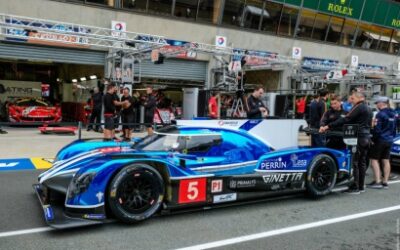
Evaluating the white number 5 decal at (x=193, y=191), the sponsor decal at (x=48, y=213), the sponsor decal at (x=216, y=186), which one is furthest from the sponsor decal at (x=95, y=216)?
the sponsor decal at (x=216, y=186)

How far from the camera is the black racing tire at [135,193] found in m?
4.66

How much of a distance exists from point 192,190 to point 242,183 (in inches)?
31.1

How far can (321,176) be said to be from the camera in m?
6.44

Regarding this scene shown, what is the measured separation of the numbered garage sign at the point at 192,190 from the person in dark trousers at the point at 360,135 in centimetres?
302

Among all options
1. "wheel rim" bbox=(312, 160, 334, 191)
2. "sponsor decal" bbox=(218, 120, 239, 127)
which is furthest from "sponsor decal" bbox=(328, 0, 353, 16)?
"wheel rim" bbox=(312, 160, 334, 191)

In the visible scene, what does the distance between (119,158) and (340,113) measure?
14.1 feet

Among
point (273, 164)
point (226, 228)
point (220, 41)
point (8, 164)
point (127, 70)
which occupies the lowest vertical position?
point (8, 164)

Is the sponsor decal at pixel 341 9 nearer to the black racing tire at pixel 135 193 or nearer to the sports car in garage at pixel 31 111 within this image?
the sports car in garage at pixel 31 111

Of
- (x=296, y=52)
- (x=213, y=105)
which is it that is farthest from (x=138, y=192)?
(x=296, y=52)

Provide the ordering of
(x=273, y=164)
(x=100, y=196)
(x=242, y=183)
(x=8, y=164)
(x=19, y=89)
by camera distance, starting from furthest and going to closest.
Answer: (x=19, y=89)
(x=8, y=164)
(x=273, y=164)
(x=242, y=183)
(x=100, y=196)

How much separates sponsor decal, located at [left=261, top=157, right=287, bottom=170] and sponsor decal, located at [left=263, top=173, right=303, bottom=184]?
0.11m

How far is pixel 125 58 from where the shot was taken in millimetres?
15867

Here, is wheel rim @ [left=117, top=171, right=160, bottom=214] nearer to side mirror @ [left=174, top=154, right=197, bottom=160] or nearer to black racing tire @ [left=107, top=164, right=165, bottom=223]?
black racing tire @ [left=107, top=164, right=165, bottom=223]

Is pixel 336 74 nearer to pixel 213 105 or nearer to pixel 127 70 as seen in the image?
pixel 213 105
